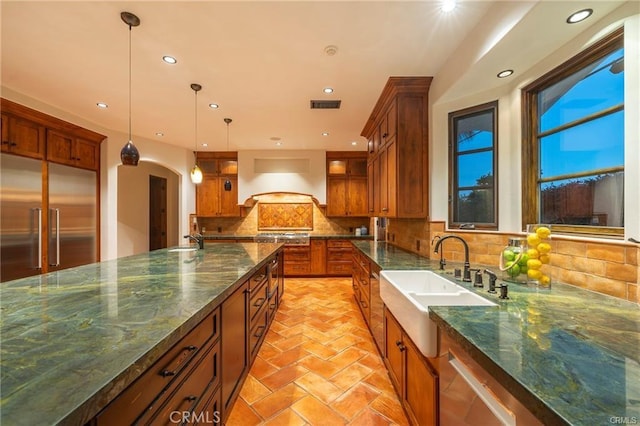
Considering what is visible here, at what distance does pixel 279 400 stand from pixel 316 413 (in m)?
0.30

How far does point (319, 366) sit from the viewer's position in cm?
222

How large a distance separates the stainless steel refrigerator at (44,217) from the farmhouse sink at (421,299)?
13.5 ft

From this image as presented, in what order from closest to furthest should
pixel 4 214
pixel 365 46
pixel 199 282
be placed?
1. pixel 199 282
2. pixel 365 46
3. pixel 4 214

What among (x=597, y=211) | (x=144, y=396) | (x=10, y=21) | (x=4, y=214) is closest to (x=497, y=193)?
(x=597, y=211)

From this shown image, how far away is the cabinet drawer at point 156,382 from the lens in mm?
694

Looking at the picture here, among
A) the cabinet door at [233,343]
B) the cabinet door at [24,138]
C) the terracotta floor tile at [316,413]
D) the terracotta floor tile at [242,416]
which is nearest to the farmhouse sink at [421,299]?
the terracotta floor tile at [316,413]

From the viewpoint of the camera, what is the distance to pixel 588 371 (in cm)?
68

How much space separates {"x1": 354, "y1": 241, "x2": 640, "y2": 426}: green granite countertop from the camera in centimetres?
57

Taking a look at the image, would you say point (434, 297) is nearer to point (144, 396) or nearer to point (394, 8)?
point (144, 396)

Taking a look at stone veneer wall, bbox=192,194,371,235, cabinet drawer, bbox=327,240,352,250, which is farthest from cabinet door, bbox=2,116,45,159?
cabinet drawer, bbox=327,240,352,250

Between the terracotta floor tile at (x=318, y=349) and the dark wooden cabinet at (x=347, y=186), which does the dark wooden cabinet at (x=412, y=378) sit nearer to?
the terracotta floor tile at (x=318, y=349)

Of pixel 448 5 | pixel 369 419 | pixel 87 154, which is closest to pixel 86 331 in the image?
pixel 369 419

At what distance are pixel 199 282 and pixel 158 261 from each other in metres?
1.01

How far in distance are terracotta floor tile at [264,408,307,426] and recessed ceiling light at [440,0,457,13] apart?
9.65ft
